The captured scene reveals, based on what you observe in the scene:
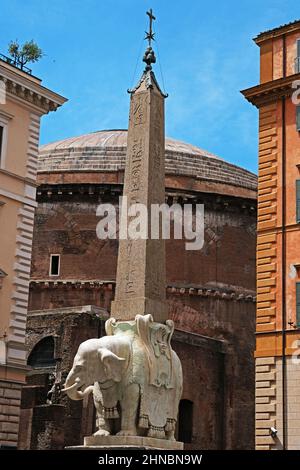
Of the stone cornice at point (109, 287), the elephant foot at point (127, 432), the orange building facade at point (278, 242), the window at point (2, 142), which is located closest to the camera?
the elephant foot at point (127, 432)

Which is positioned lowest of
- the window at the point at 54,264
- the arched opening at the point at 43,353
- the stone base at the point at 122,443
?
the stone base at the point at 122,443

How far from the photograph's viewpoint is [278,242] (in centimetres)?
1856

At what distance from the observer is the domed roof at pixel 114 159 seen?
31.0 metres

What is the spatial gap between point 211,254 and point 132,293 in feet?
60.4

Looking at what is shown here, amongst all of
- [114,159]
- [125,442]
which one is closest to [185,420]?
[114,159]

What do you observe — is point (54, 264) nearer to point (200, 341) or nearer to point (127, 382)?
point (200, 341)

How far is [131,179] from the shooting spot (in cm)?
1150

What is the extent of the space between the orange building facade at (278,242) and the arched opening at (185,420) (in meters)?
8.12

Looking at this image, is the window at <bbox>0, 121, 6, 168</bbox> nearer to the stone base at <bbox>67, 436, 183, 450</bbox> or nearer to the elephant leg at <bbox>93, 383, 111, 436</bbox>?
the elephant leg at <bbox>93, 383, 111, 436</bbox>

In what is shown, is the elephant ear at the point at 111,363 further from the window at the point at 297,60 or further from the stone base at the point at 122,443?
the window at the point at 297,60

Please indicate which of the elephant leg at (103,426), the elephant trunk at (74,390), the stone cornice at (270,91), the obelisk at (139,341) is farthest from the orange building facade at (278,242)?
the elephant trunk at (74,390)

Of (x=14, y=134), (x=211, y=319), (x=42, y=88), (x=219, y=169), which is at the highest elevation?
(x=219, y=169)

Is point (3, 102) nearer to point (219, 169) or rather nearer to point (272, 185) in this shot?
point (272, 185)

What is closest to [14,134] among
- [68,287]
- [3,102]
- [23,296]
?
[3,102]
